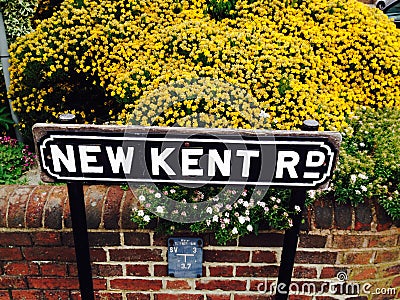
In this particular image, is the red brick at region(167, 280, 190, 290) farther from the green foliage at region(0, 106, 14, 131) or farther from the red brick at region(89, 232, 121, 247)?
the green foliage at region(0, 106, 14, 131)

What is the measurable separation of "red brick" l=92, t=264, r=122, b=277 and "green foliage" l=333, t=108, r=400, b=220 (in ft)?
4.19

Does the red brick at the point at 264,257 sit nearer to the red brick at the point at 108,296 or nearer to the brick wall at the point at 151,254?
the brick wall at the point at 151,254

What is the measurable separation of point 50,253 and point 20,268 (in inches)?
8.4

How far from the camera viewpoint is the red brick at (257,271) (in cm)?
246

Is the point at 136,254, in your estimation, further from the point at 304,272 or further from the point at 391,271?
the point at 391,271

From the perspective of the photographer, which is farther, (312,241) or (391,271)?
(391,271)

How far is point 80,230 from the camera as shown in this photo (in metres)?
1.84

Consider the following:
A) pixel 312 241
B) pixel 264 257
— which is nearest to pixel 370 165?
pixel 312 241

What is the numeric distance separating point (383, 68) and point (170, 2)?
1.70 metres

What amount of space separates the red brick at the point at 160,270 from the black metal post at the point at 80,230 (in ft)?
1.69

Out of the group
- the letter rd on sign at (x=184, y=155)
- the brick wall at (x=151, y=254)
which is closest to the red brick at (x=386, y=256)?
the brick wall at (x=151, y=254)

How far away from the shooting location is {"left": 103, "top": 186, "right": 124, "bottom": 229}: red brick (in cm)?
235

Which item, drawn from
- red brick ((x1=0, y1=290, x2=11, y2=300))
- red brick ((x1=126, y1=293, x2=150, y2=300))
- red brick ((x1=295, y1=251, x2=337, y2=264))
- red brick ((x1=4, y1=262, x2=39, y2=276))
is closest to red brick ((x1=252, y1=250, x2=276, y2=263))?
red brick ((x1=295, y1=251, x2=337, y2=264))

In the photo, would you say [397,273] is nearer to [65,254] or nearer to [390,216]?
[390,216]
